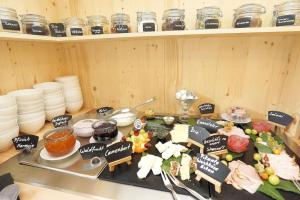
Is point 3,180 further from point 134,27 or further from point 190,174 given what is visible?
point 134,27

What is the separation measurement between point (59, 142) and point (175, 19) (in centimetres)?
79

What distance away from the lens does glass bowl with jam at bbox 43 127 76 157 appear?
0.70m

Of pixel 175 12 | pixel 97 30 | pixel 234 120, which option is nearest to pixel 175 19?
pixel 175 12

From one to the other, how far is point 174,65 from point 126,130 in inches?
20.2

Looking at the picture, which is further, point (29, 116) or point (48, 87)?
point (48, 87)

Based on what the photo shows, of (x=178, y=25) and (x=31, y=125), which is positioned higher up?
(x=178, y=25)

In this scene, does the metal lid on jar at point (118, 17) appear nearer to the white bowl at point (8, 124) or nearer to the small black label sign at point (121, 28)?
the small black label sign at point (121, 28)

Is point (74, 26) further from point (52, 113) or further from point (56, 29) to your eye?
point (52, 113)

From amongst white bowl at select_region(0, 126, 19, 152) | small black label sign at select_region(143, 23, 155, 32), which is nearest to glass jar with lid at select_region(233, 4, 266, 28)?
small black label sign at select_region(143, 23, 155, 32)

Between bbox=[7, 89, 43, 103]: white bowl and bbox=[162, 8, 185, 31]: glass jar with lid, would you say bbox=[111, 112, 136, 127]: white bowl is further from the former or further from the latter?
bbox=[162, 8, 185, 31]: glass jar with lid

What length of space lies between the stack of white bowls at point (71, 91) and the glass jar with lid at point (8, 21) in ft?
1.36

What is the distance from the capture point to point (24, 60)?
103cm

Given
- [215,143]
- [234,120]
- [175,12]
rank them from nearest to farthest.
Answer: [215,143], [175,12], [234,120]

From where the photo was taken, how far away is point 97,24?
101cm
